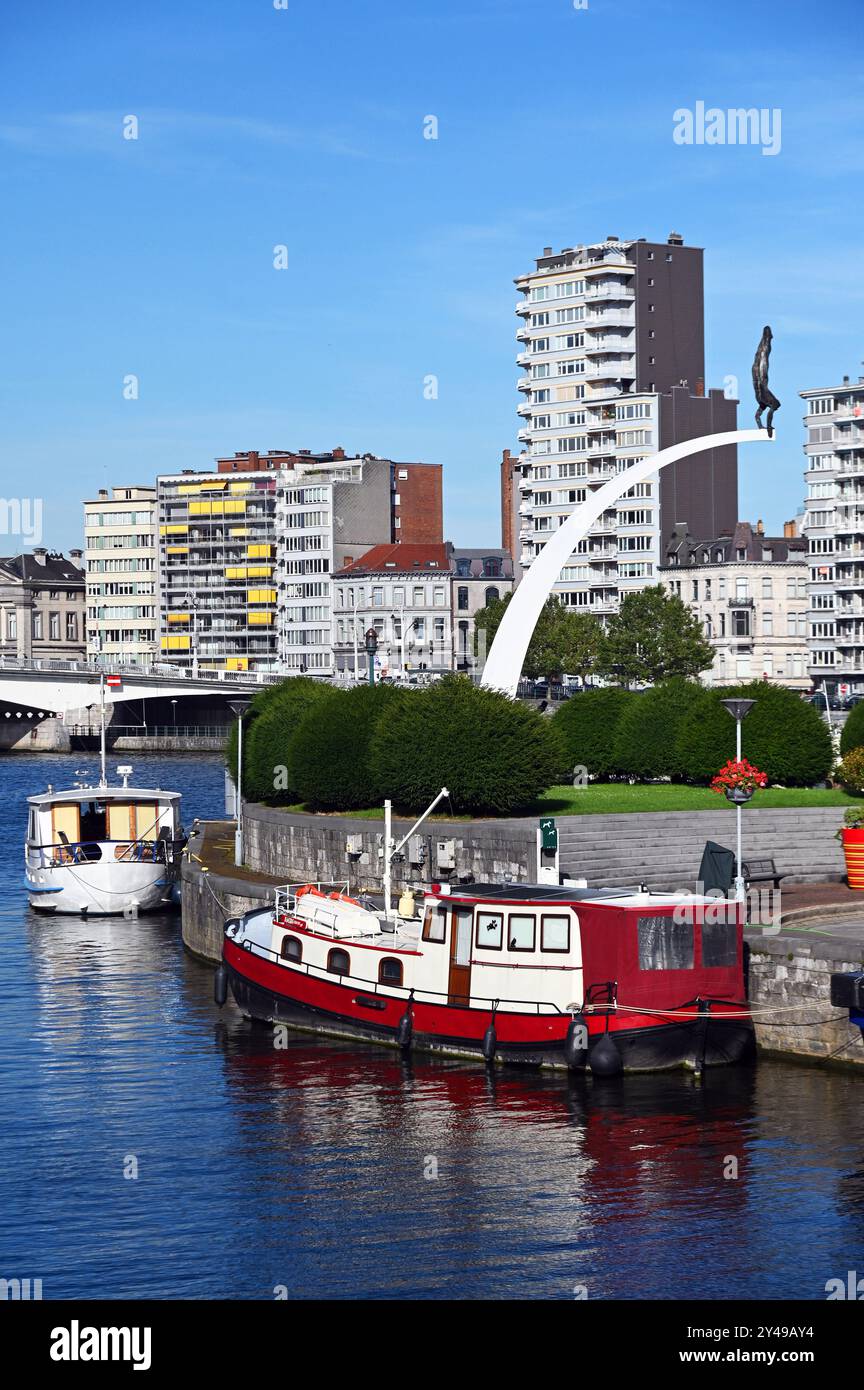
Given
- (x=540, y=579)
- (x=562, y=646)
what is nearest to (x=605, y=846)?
(x=540, y=579)

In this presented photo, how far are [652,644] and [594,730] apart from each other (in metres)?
64.9

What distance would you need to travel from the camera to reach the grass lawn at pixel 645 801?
1987 inches

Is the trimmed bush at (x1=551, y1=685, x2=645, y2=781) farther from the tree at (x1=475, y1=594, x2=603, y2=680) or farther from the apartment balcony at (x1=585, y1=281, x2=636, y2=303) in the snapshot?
the apartment balcony at (x1=585, y1=281, x2=636, y2=303)

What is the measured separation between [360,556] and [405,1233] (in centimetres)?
15870

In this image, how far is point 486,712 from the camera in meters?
50.2

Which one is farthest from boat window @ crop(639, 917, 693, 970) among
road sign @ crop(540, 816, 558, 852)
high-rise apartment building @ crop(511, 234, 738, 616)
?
high-rise apartment building @ crop(511, 234, 738, 616)

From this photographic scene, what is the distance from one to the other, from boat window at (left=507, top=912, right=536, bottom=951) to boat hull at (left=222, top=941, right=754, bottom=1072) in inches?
44.8

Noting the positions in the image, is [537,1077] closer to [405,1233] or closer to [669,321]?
[405,1233]

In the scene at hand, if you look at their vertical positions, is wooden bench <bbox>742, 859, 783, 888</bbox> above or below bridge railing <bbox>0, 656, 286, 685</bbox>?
below

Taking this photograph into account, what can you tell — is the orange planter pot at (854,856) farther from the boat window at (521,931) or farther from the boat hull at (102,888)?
the boat hull at (102,888)

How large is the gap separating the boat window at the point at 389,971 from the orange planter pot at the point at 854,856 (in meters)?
10.4

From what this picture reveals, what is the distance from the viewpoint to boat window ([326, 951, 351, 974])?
3747 centimetres

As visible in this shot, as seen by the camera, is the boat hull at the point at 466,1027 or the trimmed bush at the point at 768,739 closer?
the boat hull at the point at 466,1027

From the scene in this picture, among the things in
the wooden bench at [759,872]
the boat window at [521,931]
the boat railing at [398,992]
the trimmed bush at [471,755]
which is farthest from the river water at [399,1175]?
the trimmed bush at [471,755]
